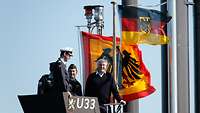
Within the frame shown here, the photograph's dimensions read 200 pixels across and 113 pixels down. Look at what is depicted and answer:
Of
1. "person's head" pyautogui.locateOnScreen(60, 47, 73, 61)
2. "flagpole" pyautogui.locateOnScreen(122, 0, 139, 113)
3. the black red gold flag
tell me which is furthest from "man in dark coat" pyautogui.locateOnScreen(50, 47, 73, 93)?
"flagpole" pyautogui.locateOnScreen(122, 0, 139, 113)

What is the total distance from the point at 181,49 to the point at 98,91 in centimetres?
474

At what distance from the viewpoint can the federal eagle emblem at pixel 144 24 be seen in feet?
53.9

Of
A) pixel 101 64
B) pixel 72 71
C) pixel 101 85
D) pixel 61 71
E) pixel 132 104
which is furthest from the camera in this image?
pixel 132 104

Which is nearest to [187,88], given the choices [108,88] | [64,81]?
[108,88]

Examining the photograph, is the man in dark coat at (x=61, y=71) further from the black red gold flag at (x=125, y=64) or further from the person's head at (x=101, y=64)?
the black red gold flag at (x=125, y=64)

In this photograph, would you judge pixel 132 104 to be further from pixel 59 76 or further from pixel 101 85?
pixel 59 76

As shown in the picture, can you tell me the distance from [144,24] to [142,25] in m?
0.07

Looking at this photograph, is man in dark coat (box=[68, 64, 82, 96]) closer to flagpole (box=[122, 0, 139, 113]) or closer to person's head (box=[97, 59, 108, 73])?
person's head (box=[97, 59, 108, 73])

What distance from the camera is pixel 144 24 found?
1670cm

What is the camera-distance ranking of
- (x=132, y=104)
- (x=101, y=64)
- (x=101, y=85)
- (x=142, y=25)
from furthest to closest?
1. (x=132, y=104)
2. (x=142, y=25)
3. (x=101, y=85)
4. (x=101, y=64)

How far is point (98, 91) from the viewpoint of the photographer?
12.3 meters

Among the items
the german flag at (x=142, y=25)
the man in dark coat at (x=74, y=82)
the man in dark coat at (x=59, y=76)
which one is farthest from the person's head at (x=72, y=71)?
the german flag at (x=142, y=25)

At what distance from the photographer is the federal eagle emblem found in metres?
16.4

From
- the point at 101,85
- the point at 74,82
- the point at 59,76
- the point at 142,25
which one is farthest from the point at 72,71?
the point at 142,25
